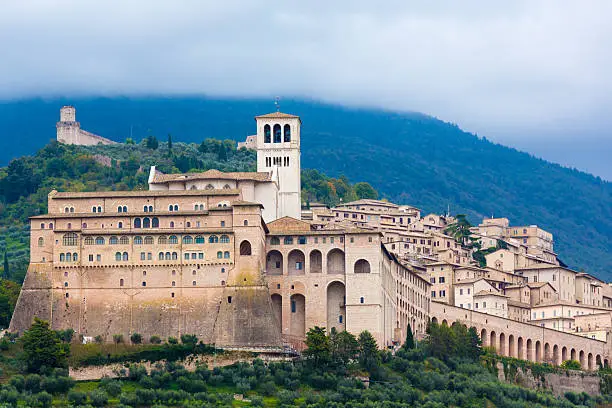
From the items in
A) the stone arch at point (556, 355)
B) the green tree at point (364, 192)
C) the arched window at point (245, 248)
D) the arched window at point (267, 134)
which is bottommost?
the stone arch at point (556, 355)

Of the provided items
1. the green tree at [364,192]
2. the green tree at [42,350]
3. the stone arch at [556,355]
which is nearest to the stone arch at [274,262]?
the green tree at [42,350]

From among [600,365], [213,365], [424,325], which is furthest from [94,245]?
[600,365]

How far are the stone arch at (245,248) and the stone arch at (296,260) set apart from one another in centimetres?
Result: 383

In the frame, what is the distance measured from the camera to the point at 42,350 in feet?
274

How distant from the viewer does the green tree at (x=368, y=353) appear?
88.8m

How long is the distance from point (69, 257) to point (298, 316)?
14423mm

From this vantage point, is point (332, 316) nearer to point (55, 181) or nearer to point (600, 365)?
point (600, 365)

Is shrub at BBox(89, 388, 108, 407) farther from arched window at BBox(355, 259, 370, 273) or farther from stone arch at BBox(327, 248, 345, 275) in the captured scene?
arched window at BBox(355, 259, 370, 273)

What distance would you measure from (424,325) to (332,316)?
12087mm

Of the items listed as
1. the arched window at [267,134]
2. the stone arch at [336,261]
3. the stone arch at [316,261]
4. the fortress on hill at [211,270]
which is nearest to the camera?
the fortress on hill at [211,270]

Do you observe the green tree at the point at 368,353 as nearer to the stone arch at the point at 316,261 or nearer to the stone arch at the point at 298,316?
the stone arch at the point at 298,316

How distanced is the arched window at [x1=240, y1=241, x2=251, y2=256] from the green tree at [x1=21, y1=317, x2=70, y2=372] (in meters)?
12.4

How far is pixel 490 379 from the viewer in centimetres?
9669

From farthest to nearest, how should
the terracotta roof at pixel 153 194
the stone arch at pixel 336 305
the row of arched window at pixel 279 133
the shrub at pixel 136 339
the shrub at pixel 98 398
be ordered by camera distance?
the row of arched window at pixel 279 133 < the terracotta roof at pixel 153 194 < the stone arch at pixel 336 305 < the shrub at pixel 136 339 < the shrub at pixel 98 398
